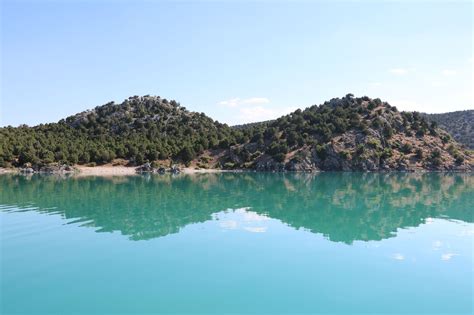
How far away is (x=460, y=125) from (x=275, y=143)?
98268 millimetres

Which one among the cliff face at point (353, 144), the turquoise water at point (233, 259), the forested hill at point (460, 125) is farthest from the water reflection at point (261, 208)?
the forested hill at point (460, 125)

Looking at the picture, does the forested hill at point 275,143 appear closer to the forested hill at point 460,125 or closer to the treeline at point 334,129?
the treeline at point 334,129

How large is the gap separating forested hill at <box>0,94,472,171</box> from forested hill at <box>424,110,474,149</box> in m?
34.9

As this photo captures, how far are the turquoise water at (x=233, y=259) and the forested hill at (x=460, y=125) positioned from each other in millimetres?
134992

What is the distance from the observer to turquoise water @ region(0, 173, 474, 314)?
15367mm

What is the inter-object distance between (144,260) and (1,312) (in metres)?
7.51

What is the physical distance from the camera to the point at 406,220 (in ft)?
112

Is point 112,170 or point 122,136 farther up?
point 122,136

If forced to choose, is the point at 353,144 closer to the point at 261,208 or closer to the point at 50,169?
the point at 261,208

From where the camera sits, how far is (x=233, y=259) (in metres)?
21.0

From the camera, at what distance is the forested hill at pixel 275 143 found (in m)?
110

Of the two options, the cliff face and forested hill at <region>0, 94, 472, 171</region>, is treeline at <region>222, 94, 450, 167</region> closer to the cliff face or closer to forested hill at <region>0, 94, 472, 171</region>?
the cliff face

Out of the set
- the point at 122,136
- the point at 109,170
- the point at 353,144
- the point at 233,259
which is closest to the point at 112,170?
the point at 109,170

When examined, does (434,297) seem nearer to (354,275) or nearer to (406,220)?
(354,275)
